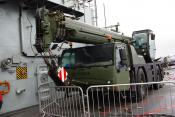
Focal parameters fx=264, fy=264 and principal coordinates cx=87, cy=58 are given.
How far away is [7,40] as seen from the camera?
10.5 metres

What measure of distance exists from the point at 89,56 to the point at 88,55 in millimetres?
56

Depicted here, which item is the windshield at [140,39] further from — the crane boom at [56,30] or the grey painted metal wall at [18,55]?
the crane boom at [56,30]

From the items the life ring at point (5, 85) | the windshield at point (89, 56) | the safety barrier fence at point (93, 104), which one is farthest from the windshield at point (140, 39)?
the life ring at point (5, 85)

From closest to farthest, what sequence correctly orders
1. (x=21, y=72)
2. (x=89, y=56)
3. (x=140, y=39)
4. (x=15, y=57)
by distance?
(x=89, y=56), (x=15, y=57), (x=21, y=72), (x=140, y=39)

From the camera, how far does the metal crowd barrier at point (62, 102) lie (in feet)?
26.7

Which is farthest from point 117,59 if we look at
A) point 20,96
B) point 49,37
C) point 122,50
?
point 20,96

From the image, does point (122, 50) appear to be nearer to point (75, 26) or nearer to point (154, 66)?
point (75, 26)

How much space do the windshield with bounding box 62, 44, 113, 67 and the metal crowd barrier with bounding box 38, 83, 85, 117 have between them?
4.07ft

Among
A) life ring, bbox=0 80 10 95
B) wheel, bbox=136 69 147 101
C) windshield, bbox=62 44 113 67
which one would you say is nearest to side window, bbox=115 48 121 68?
windshield, bbox=62 44 113 67

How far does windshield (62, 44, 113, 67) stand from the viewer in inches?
360

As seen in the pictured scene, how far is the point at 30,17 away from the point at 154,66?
260 inches

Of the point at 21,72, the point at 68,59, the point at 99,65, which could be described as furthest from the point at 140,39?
the point at 21,72

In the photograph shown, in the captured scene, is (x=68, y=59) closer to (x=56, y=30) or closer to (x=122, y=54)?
(x=122, y=54)

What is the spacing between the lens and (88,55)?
31.2 feet
